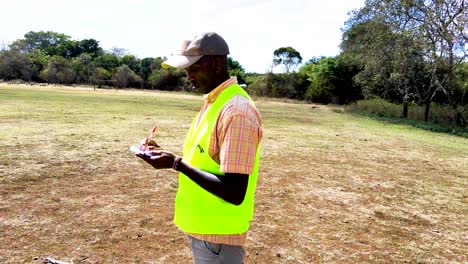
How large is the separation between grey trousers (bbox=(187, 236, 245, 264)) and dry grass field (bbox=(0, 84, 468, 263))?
2.14 m

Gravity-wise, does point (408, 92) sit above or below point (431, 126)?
above

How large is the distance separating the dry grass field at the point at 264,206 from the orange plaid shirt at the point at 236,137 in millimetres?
2514

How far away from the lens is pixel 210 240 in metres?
1.75

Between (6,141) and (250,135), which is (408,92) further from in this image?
(250,135)

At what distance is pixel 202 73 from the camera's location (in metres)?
1.77

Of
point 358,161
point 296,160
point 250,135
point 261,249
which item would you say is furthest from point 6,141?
point 250,135

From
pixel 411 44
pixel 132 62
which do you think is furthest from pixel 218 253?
pixel 132 62

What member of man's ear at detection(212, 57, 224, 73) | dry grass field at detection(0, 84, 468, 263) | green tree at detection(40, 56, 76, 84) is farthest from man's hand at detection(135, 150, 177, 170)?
green tree at detection(40, 56, 76, 84)

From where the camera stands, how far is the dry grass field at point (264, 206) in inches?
160

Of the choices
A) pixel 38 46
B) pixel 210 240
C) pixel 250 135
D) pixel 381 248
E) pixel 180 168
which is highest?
pixel 38 46

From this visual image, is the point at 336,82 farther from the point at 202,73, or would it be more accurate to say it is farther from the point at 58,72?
the point at 58,72

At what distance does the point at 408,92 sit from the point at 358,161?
1825cm

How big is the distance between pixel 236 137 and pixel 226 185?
21 cm

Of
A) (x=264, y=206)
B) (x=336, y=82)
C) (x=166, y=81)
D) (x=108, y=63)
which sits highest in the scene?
(x=108, y=63)
